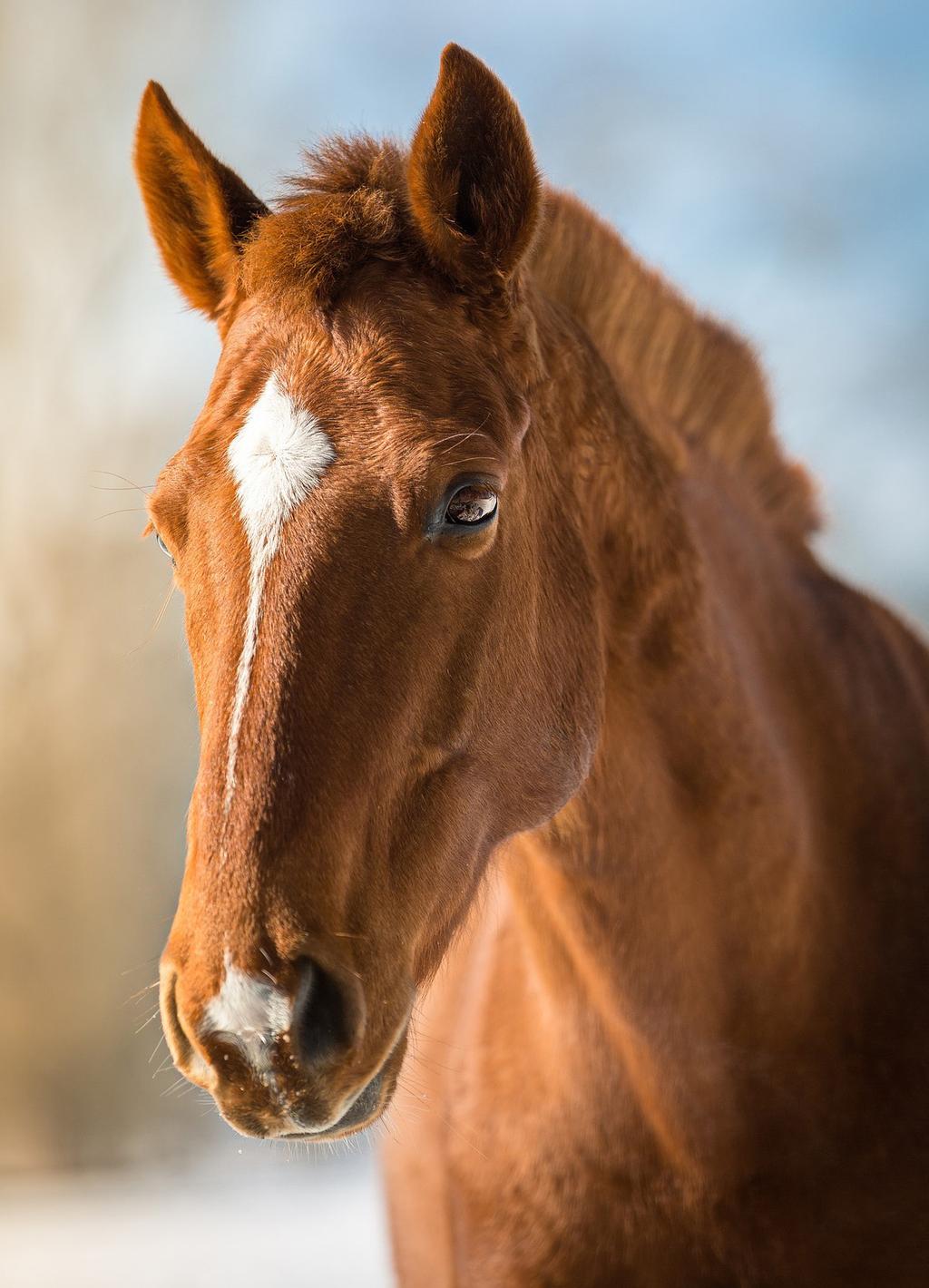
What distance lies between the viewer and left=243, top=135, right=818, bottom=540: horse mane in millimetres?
943

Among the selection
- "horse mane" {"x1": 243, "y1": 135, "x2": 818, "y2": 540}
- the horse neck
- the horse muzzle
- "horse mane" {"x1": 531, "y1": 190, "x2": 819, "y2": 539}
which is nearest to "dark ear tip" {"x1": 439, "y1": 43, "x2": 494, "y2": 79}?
"horse mane" {"x1": 243, "y1": 135, "x2": 818, "y2": 540}

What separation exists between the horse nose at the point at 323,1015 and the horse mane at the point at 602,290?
543 millimetres

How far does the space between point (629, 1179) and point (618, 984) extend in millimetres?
187

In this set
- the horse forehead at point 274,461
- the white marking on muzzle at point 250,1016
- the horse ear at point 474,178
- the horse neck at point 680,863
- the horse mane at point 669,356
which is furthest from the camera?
the horse mane at point 669,356

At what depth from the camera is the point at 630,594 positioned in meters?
1.07

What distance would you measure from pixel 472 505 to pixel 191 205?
0.54m

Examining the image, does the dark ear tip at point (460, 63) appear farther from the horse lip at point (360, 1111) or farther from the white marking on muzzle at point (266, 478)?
the horse lip at point (360, 1111)

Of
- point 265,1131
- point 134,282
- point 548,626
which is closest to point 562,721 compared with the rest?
point 548,626

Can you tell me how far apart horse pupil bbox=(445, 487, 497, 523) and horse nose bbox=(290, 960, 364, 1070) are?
1.15ft

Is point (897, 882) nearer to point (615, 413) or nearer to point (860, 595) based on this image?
point (860, 595)

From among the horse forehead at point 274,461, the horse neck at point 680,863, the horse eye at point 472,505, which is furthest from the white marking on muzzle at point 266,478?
the horse neck at point 680,863

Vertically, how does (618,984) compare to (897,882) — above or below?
below

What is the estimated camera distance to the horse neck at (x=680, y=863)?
3.43ft

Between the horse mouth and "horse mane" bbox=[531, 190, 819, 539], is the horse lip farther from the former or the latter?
"horse mane" bbox=[531, 190, 819, 539]
